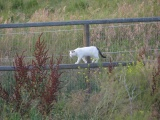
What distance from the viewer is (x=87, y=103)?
806 centimetres

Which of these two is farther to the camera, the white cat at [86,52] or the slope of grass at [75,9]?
the slope of grass at [75,9]

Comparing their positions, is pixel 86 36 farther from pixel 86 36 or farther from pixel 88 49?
pixel 88 49

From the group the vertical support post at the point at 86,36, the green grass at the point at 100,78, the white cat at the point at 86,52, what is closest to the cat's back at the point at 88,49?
the white cat at the point at 86,52

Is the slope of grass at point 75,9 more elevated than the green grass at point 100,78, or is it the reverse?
the slope of grass at point 75,9

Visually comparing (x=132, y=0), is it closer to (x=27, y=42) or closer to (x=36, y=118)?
(x=27, y=42)

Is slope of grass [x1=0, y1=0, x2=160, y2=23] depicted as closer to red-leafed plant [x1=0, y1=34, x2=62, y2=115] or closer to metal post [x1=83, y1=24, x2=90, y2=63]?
metal post [x1=83, y1=24, x2=90, y2=63]

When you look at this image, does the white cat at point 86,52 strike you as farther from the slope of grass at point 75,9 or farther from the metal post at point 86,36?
the slope of grass at point 75,9

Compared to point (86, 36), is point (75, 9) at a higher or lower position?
higher

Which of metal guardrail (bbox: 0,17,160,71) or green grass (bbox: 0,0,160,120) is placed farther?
metal guardrail (bbox: 0,17,160,71)

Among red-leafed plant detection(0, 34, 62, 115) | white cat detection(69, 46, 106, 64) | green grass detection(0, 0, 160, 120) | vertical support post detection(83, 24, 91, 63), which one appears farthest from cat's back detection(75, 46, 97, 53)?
red-leafed plant detection(0, 34, 62, 115)

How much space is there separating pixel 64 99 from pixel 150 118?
1338 mm

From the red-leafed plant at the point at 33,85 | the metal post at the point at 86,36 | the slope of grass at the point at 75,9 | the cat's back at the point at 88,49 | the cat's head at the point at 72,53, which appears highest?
the slope of grass at the point at 75,9

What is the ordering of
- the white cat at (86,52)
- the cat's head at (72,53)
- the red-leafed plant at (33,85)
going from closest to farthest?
the red-leafed plant at (33,85)
the white cat at (86,52)
the cat's head at (72,53)

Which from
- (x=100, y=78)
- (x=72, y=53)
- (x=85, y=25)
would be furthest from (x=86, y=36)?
(x=100, y=78)
